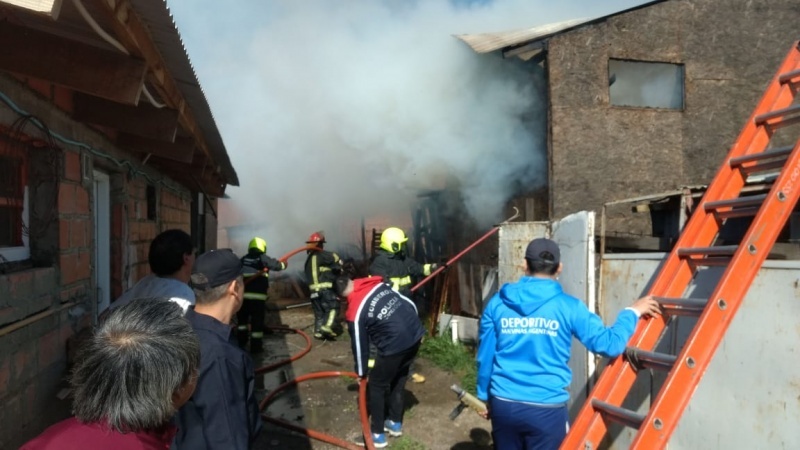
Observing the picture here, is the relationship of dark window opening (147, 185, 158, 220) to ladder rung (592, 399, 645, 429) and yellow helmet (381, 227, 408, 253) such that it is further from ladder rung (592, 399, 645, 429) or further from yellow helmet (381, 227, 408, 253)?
ladder rung (592, 399, 645, 429)

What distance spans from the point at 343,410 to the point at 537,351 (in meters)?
3.17

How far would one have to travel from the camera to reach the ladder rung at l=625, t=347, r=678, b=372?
2.50 metres

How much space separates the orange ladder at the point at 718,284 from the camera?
7.72ft

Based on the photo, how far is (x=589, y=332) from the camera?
282 centimetres

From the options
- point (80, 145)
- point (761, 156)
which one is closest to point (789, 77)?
point (761, 156)

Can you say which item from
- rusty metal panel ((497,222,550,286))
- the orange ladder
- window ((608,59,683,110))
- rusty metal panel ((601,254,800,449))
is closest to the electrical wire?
the orange ladder

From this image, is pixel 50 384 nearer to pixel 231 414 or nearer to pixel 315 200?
pixel 231 414

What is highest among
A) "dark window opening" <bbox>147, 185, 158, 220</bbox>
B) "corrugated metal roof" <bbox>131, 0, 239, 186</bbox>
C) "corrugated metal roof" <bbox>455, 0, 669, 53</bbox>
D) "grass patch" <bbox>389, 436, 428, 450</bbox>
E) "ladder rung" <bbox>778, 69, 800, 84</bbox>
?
"corrugated metal roof" <bbox>455, 0, 669, 53</bbox>

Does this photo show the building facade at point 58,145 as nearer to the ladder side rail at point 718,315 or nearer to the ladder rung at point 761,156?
the ladder side rail at point 718,315

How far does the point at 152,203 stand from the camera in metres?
6.09

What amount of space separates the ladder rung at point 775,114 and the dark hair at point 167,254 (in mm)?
3330

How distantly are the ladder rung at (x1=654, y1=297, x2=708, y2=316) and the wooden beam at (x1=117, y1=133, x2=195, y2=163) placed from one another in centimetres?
399

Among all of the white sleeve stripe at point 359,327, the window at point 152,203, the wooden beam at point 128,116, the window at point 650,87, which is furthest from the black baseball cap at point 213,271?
the window at point 650,87

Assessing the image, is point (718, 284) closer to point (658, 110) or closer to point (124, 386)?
point (124, 386)
